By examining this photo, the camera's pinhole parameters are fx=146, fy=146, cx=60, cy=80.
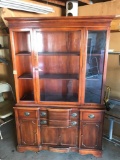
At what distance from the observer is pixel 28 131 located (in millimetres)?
2062

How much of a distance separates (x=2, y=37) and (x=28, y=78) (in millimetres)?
1053

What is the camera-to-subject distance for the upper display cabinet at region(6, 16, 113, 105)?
1692 mm

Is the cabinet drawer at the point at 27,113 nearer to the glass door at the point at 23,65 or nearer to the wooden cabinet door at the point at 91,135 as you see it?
the glass door at the point at 23,65

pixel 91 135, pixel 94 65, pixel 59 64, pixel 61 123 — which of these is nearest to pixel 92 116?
pixel 91 135

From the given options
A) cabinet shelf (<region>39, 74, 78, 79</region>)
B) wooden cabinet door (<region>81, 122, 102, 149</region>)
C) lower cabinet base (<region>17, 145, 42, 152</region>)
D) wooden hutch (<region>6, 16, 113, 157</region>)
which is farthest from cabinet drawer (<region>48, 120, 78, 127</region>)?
cabinet shelf (<region>39, 74, 78, 79</region>)

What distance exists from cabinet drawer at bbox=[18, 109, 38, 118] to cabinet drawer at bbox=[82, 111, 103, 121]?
655 millimetres

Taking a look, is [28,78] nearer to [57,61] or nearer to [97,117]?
[57,61]

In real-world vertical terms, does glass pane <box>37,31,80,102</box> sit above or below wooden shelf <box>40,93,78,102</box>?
above

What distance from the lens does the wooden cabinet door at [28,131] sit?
2.02 metres

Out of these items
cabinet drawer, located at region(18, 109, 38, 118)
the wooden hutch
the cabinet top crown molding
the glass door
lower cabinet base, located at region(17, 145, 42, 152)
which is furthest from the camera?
lower cabinet base, located at region(17, 145, 42, 152)

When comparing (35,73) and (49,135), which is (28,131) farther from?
(35,73)

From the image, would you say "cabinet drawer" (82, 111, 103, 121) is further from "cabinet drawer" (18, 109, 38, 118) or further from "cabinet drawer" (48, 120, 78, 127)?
"cabinet drawer" (18, 109, 38, 118)

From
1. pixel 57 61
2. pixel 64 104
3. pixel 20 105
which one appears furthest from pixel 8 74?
pixel 64 104

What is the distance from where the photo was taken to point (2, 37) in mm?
2480
